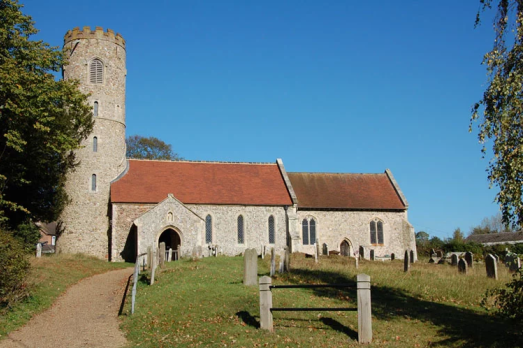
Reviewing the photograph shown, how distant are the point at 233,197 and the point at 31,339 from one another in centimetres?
2420

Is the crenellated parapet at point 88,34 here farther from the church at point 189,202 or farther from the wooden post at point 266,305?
the wooden post at point 266,305

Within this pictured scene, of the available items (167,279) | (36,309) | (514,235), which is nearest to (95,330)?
(36,309)

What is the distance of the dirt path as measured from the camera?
12.9 m

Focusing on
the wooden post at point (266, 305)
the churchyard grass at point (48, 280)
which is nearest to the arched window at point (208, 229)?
the churchyard grass at point (48, 280)

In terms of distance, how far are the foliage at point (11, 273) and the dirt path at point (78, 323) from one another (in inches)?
38.9

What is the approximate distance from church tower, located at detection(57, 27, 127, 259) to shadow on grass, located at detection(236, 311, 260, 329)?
75.0 feet

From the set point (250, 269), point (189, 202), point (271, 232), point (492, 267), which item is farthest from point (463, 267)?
point (189, 202)

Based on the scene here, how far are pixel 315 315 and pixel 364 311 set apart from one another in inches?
91.7

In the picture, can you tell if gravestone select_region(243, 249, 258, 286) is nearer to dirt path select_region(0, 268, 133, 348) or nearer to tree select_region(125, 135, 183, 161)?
dirt path select_region(0, 268, 133, 348)

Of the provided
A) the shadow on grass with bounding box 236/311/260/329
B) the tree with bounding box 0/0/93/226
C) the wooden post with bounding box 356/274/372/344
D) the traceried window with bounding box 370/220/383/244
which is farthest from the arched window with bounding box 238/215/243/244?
the wooden post with bounding box 356/274/372/344

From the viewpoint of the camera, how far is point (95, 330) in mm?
14180

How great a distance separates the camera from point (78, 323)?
15.1 metres

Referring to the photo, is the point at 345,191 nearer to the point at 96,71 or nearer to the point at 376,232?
the point at 376,232

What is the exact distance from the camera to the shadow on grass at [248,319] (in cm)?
1247
